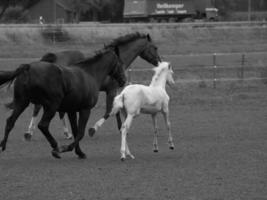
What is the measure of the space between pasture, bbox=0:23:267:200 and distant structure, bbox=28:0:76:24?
169 ft

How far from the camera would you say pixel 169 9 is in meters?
69.0

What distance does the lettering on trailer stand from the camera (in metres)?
68.4

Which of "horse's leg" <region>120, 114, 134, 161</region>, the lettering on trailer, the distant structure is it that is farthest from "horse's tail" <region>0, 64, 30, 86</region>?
the distant structure

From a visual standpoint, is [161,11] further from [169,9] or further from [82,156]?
[82,156]

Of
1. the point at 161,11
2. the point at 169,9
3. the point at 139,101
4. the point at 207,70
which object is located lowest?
the point at 207,70

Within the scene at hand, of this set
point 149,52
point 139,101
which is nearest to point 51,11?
point 149,52

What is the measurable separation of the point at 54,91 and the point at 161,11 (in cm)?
5773

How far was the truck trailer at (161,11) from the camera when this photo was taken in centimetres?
6819

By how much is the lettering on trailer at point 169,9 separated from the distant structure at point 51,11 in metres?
9.05

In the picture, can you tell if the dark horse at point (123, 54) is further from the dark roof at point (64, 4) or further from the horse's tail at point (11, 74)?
the dark roof at point (64, 4)

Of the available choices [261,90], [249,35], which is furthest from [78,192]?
[249,35]

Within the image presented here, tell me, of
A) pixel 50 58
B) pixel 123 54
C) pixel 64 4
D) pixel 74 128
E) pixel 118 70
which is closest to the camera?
pixel 74 128

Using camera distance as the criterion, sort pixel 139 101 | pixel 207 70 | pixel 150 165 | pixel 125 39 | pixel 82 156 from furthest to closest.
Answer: pixel 207 70, pixel 125 39, pixel 82 156, pixel 139 101, pixel 150 165

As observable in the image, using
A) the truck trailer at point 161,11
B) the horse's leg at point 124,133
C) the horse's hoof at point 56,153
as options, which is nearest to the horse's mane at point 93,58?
the horse's leg at point 124,133
